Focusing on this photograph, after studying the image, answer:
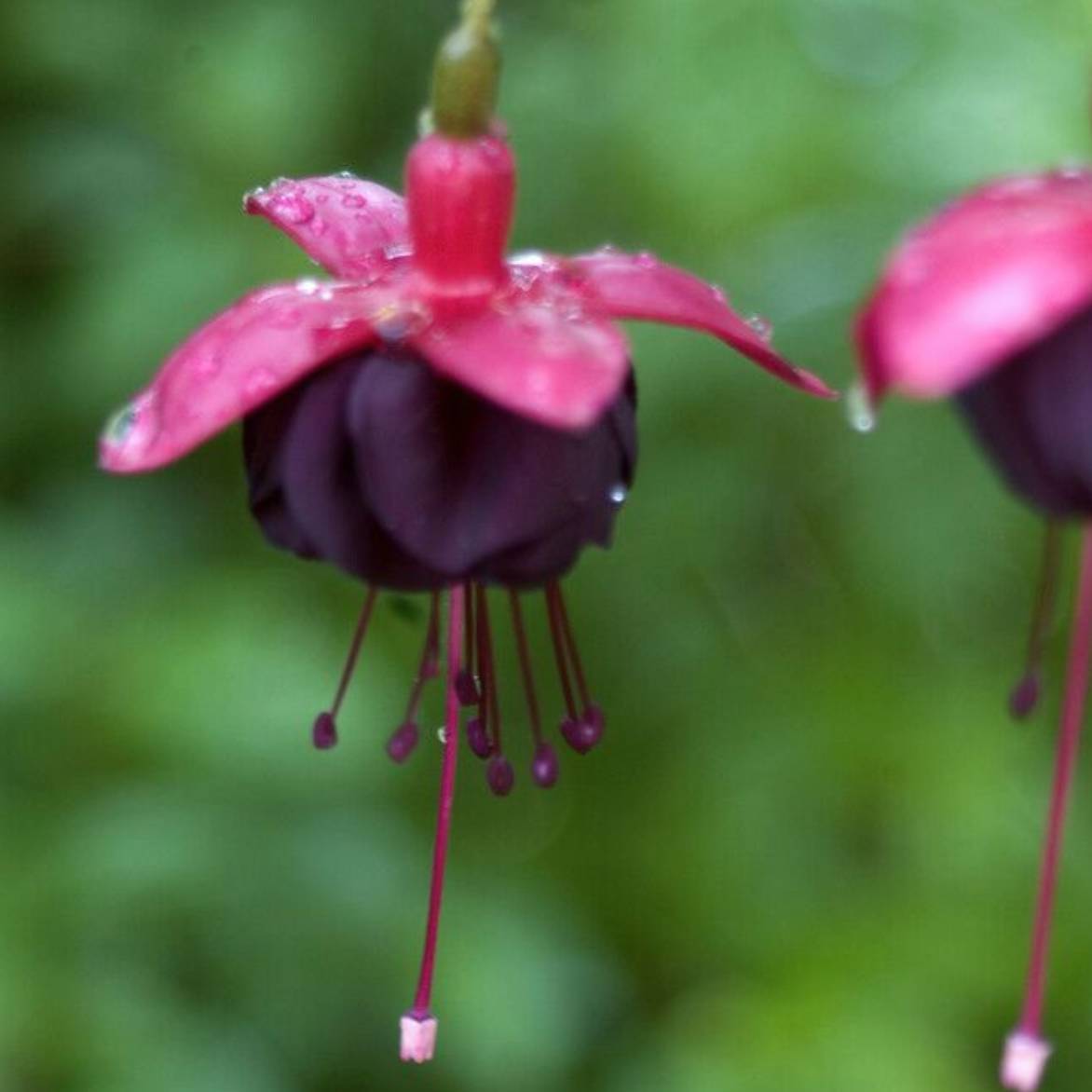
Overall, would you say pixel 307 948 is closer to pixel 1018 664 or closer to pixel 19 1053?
pixel 19 1053

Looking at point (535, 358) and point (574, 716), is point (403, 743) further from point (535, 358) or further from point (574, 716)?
point (535, 358)

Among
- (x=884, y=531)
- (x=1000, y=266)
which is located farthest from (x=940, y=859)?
(x=1000, y=266)

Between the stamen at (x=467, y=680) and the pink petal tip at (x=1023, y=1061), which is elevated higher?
the stamen at (x=467, y=680)

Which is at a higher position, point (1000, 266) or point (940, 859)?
point (940, 859)

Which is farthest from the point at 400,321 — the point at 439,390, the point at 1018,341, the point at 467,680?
the point at 1018,341

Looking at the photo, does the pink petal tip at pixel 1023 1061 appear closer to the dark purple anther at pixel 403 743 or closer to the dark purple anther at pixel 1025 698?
the dark purple anther at pixel 1025 698

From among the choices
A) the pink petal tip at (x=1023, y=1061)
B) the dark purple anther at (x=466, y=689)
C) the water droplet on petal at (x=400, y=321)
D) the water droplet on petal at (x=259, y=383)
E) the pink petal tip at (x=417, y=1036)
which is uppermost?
the water droplet on petal at (x=400, y=321)

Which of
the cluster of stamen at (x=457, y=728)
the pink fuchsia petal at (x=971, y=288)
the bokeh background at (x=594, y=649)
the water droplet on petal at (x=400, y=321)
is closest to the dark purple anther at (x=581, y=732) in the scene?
the cluster of stamen at (x=457, y=728)

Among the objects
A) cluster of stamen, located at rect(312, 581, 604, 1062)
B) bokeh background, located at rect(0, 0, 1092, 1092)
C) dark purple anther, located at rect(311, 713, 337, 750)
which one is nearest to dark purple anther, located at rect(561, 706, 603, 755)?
cluster of stamen, located at rect(312, 581, 604, 1062)
